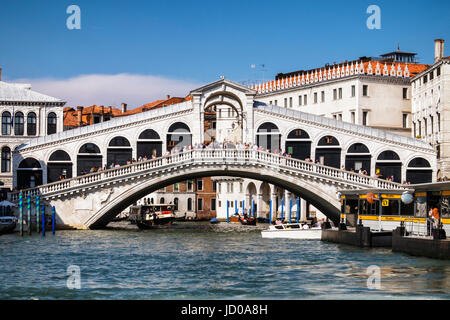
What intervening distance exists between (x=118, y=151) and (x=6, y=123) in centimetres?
662

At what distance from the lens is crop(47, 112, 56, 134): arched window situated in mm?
44222

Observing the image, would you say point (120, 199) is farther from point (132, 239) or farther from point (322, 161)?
point (322, 161)

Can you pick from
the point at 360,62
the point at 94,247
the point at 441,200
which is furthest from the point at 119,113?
the point at 441,200

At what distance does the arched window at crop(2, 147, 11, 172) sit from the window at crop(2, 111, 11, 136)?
32.6 inches

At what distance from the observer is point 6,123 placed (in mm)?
43875

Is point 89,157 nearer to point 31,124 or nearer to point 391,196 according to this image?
point 31,124

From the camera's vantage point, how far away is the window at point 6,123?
144 feet

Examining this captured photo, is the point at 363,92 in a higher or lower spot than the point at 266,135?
higher

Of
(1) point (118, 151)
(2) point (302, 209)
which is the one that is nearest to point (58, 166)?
(1) point (118, 151)

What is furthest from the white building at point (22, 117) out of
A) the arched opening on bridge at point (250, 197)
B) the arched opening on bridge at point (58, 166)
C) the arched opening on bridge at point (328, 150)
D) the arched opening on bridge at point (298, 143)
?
the arched opening on bridge at point (250, 197)

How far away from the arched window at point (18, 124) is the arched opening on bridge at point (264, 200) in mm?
20265

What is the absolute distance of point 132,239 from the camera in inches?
1361

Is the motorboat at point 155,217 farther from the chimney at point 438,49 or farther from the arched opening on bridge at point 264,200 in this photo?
the chimney at point 438,49
